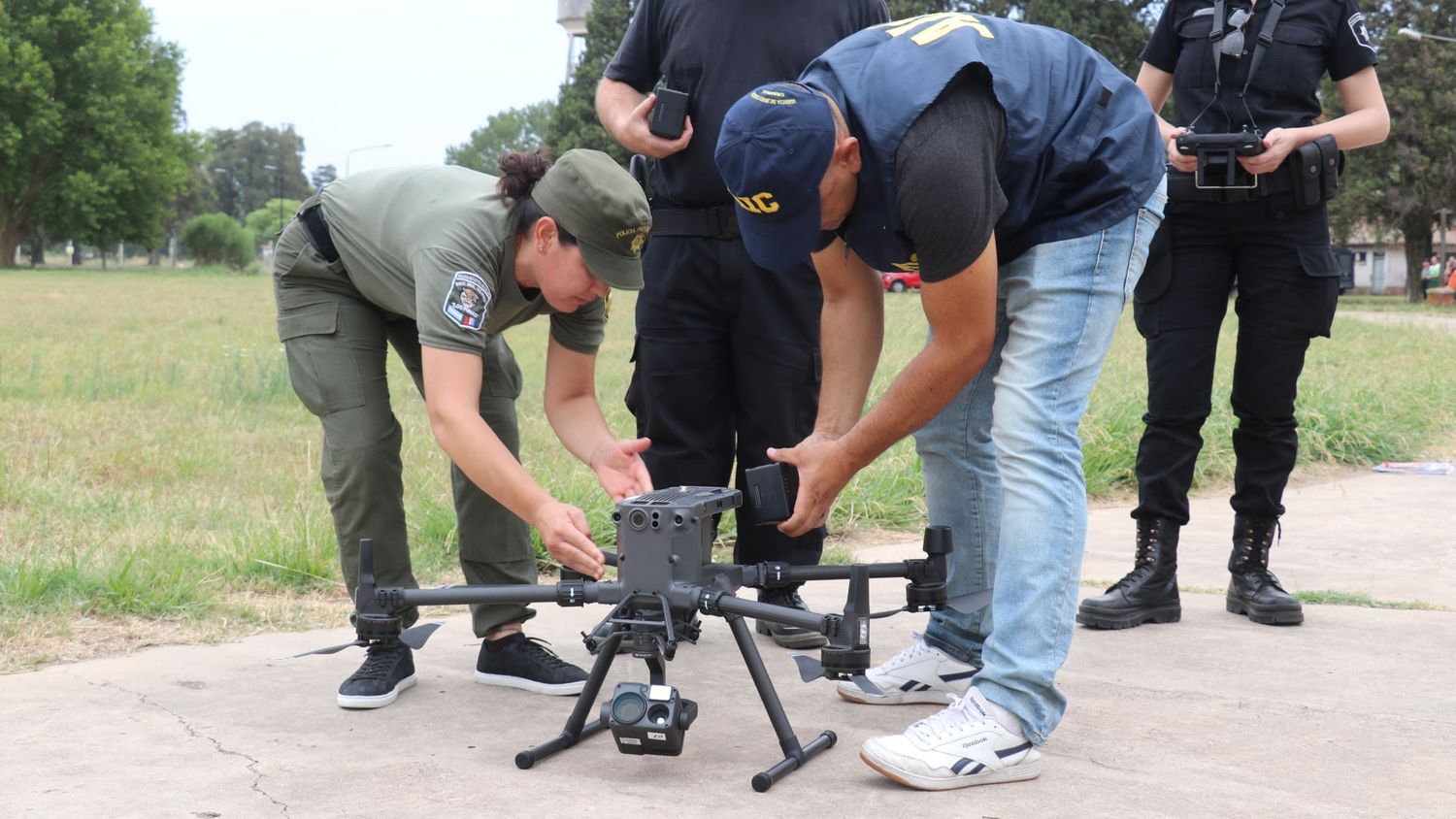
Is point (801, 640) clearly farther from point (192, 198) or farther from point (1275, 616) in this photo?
point (192, 198)

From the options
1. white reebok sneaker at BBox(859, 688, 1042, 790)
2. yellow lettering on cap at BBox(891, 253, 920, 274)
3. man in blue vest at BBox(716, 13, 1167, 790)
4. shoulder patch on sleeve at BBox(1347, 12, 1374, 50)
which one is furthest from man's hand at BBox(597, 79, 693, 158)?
shoulder patch on sleeve at BBox(1347, 12, 1374, 50)

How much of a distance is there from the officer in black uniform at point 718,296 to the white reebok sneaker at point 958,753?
1.13m

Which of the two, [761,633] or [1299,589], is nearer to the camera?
[761,633]

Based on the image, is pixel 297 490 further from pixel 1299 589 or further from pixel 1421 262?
pixel 1421 262

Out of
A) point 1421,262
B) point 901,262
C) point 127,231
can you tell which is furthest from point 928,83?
point 127,231

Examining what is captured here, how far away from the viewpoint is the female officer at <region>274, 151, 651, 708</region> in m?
2.83

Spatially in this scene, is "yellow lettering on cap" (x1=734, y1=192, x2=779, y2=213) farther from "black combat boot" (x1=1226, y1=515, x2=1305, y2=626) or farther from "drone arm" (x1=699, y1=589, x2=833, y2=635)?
"black combat boot" (x1=1226, y1=515, x2=1305, y2=626)

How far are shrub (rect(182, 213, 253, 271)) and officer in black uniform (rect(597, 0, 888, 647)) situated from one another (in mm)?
70441

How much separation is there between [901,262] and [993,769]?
98 centimetres

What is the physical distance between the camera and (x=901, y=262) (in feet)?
8.41

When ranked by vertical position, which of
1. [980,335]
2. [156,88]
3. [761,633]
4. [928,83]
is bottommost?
[761,633]

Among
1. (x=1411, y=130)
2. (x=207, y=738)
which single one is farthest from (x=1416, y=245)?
(x=207, y=738)

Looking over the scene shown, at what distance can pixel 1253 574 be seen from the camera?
→ 3.97 metres

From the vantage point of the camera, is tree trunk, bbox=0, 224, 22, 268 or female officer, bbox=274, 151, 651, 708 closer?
female officer, bbox=274, 151, 651, 708
